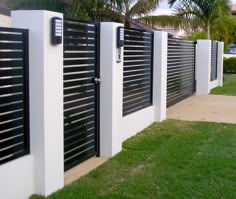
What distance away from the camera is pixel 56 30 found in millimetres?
5398

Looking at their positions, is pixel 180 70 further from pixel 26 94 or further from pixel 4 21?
pixel 26 94

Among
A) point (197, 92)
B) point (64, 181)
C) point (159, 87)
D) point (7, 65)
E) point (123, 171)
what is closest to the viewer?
point (7, 65)

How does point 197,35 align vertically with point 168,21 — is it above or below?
below

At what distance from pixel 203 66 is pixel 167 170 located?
10.8 meters

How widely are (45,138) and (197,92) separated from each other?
1213 centimetres

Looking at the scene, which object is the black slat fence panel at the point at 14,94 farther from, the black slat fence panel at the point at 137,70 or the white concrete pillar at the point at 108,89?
the black slat fence panel at the point at 137,70

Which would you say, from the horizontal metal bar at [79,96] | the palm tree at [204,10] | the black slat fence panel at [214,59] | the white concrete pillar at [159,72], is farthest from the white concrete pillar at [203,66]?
the horizontal metal bar at [79,96]

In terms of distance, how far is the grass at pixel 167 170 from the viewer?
18.3 ft

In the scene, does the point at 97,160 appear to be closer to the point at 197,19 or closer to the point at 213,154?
the point at 213,154

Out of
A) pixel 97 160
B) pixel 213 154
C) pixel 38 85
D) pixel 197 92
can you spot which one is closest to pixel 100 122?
pixel 97 160

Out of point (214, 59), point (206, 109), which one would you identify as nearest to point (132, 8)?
point (214, 59)

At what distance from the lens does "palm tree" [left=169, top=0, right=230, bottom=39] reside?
2311 cm

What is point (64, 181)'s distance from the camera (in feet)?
19.9

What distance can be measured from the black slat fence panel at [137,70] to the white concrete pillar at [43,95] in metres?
3.22
